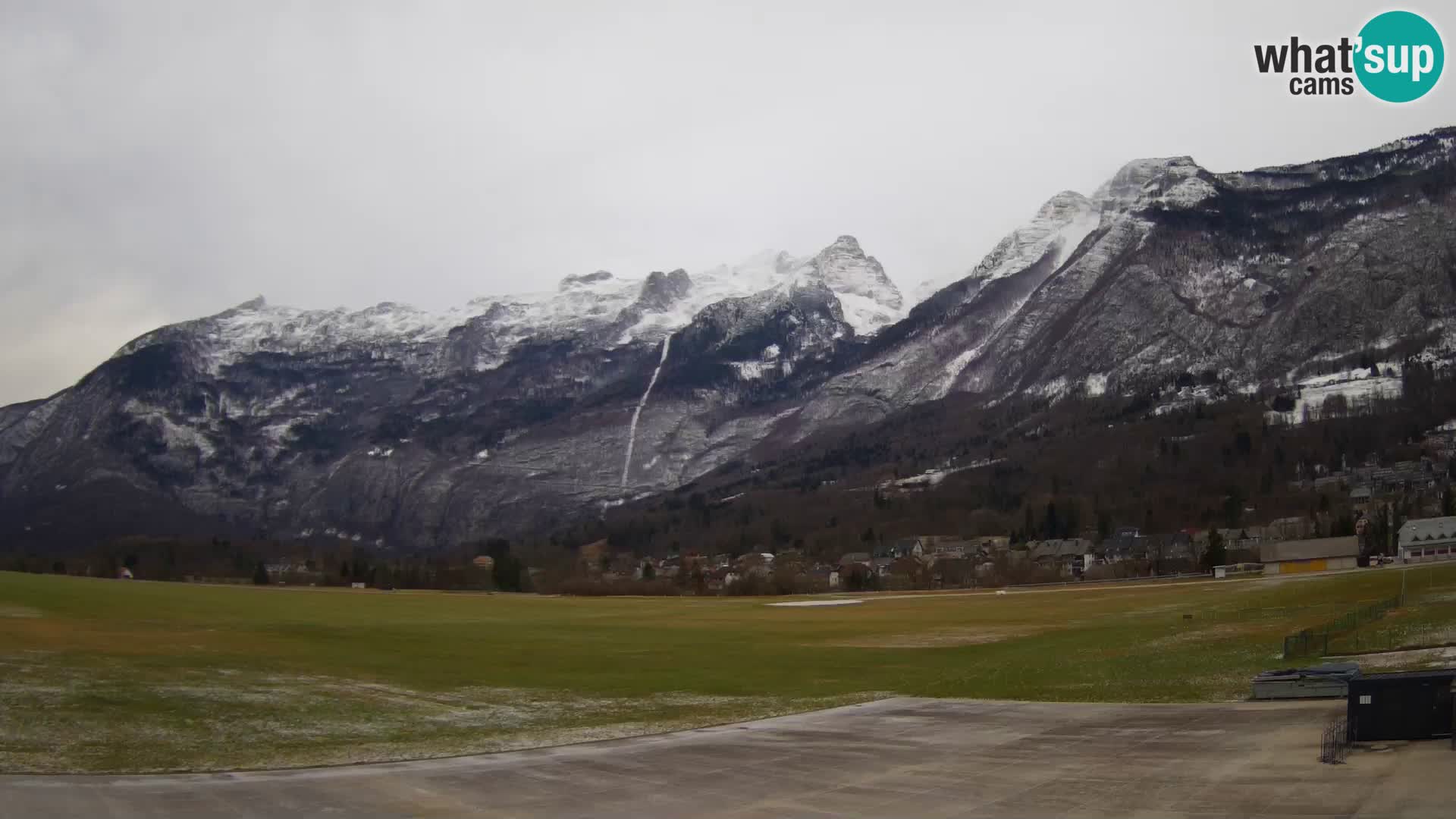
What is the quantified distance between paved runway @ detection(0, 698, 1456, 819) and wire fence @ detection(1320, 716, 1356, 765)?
0.29 m

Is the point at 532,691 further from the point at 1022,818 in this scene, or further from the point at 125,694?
the point at 1022,818

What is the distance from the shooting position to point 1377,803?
70.9ft

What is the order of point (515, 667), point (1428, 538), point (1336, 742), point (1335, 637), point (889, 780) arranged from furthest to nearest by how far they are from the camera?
1. point (1428, 538)
2. point (515, 667)
3. point (1335, 637)
4. point (889, 780)
5. point (1336, 742)

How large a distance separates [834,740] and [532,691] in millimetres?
19743

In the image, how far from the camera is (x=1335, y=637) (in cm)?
5241

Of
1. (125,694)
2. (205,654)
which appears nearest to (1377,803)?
(125,694)

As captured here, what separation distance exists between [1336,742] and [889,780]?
11550 millimetres

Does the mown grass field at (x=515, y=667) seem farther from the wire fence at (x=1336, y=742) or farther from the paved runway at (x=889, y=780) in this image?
the wire fence at (x=1336, y=742)

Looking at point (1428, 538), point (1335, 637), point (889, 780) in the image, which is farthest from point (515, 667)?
point (1428, 538)

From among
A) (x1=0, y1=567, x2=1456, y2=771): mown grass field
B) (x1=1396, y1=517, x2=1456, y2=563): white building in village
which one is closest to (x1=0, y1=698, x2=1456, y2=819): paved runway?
(x1=0, y1=567, x2=1456, y2=771): mown grass field

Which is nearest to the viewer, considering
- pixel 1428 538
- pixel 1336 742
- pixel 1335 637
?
pixel 1336 742

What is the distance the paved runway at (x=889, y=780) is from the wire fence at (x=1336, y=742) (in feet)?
0.94

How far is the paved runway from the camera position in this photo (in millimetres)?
23953

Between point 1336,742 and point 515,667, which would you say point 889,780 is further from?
point 515,667
